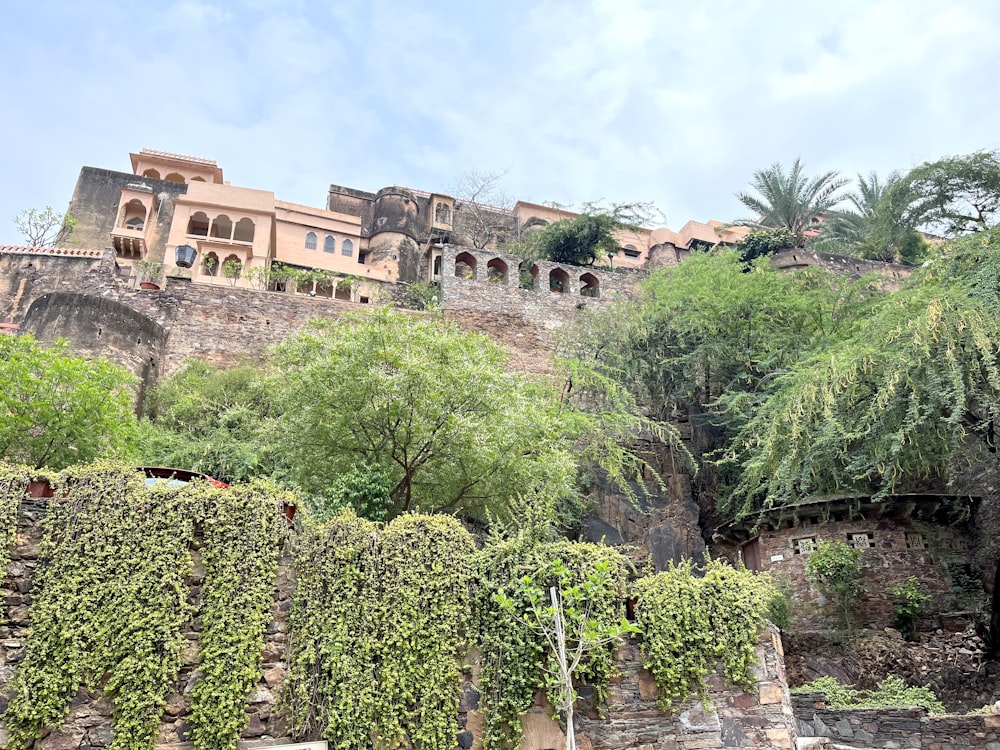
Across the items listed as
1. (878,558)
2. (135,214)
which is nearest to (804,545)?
(878,558)

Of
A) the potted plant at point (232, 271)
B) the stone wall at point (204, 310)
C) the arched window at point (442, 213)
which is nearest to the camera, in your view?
the stone wall at point (204, 310)

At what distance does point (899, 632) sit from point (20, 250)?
27146mm

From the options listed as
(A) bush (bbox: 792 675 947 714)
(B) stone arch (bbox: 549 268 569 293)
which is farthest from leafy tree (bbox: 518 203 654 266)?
(A) bush (bbox: 792 675 947 714)

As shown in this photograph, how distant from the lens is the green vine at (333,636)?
22.3ft

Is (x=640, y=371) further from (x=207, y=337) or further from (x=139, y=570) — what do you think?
(x=139, y=570)

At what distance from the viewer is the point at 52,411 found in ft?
39.5

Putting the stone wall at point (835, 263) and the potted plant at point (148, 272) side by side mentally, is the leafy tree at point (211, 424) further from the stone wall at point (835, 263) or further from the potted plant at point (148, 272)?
the stone wall at point (835, 263)

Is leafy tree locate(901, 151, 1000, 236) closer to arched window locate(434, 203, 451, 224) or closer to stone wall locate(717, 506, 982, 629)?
stone wall locate(717, 506, 982, 629)

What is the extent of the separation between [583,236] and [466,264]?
4772mm

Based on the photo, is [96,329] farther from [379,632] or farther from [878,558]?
[878,558]

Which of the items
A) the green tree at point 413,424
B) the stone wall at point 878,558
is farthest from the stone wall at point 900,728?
the green tree at point 413,424

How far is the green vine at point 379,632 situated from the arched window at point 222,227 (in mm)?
28908

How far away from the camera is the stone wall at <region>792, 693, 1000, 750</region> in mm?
9961

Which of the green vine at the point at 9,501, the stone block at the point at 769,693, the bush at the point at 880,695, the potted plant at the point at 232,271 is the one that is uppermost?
the potted plant at the point at 232,271
